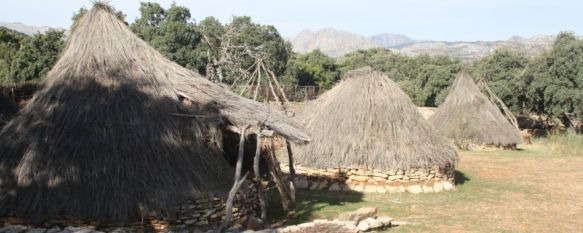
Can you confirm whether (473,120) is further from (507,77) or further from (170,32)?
(170,32)

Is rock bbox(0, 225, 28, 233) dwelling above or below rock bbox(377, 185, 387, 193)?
above

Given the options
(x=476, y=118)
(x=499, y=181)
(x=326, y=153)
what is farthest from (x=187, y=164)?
(x=476, y=118)

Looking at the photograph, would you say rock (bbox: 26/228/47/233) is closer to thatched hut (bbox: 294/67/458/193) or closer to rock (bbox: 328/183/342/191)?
thatched hut (bbox: 294/67/458/193)

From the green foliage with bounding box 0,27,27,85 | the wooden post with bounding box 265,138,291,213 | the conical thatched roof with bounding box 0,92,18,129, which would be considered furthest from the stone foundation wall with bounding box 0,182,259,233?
the green foliage with bounding box 0,27,27,85

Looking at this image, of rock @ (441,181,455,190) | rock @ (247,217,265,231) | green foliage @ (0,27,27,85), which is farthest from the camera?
green foliage @ (0,27,27,85)

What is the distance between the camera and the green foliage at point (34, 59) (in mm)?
28969

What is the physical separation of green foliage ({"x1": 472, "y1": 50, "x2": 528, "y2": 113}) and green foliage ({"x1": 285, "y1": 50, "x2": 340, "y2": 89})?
1287cm

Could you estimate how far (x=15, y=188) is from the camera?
8320mm

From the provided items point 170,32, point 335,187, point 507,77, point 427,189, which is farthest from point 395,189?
point 507,77

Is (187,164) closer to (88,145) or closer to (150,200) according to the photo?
(150,200)

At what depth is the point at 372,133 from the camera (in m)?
14.7

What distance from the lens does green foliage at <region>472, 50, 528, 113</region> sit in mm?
32938

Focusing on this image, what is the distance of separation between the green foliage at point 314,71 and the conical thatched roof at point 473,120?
17670 millimetres

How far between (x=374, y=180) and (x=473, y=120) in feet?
41.6
